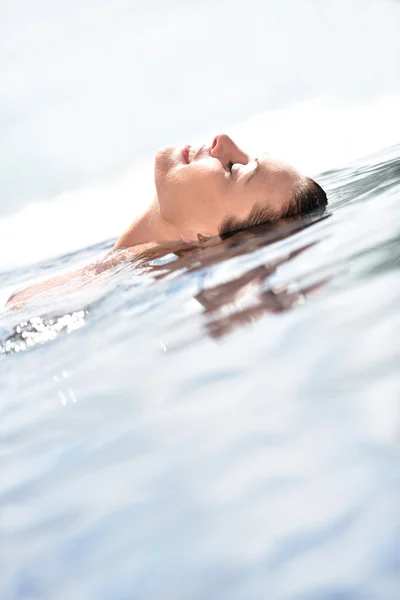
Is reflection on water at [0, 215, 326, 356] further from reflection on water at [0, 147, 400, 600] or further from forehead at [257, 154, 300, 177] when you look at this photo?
forehead at [257, 154, 300, 177]

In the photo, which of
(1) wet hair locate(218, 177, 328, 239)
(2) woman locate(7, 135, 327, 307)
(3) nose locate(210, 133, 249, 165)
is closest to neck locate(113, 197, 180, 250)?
(2) woman locate(7, 135, 327, 307)

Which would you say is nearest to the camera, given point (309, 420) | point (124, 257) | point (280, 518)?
point (280, 518)

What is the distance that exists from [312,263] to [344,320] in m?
0.47

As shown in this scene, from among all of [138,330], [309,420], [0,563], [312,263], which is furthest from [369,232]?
[0,563]

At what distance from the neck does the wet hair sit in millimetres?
205

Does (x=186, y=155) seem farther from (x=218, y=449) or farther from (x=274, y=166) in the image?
(x=218, y=449)

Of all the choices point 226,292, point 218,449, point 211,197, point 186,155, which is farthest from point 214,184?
point 218,449

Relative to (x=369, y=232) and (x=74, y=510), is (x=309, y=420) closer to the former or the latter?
(x=74, y=510)

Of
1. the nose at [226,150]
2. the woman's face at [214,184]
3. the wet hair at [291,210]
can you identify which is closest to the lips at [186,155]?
the woman's face at [214,184]

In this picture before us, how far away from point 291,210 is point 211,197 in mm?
368

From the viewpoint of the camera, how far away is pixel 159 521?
53cm

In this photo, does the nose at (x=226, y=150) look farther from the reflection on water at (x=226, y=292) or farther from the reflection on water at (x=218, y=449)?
the reflection on water at (x=218, y=449)

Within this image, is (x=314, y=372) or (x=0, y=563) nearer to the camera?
(x=0, y=563)

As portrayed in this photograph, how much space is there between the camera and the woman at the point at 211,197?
2.14 m
